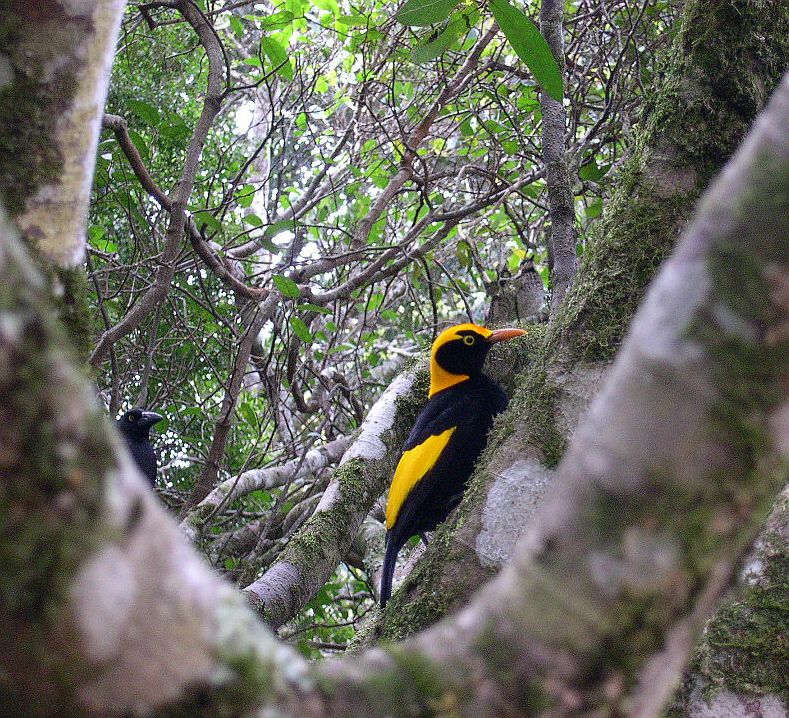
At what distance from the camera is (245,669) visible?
0.79m

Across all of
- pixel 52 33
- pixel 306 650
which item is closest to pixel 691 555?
pixel 52 33

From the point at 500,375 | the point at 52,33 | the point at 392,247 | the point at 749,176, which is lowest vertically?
the point at 500,375

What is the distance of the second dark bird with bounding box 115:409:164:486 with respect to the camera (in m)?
5.13

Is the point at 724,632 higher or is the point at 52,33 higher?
the point at 52,33

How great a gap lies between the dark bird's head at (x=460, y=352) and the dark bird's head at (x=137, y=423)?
183cm

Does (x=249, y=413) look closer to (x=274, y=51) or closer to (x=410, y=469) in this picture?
(x=410, y=469)

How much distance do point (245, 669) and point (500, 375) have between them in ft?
12.6

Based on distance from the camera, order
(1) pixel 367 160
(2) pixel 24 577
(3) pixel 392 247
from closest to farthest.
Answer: (2) pixel 24 577, (3) pixel 392 247, (1) pixel 367 160

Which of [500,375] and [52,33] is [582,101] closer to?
[500,375]

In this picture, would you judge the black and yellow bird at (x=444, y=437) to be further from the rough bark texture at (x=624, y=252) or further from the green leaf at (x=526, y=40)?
the green leaf at (x=526, y=40)

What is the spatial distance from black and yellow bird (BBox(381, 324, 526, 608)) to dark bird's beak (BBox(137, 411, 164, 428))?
178cm

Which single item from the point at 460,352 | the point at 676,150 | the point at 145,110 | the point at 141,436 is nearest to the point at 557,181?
the point at 460,352

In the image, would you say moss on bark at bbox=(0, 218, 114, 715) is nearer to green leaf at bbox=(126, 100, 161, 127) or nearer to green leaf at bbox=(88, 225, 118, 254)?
green leaf at bbox=(126, 100, 161, 127)

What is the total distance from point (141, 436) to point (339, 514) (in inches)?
92.5
